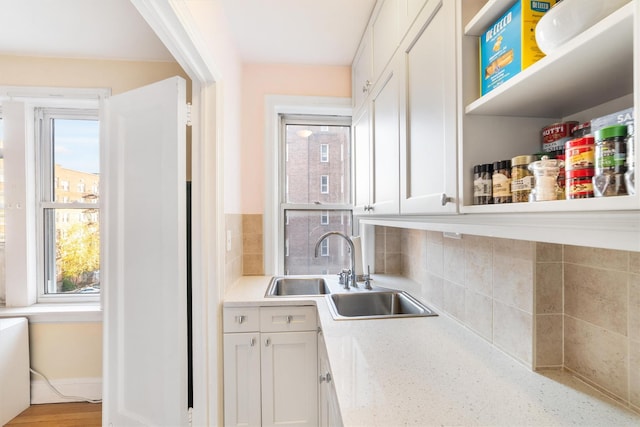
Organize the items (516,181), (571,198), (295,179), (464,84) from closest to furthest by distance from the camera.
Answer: (571,198)
(516,181)
(464,84)
(295,179)

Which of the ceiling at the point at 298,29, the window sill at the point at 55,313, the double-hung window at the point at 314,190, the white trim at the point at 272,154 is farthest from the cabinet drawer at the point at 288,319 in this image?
the ceiling at the point at 298,29

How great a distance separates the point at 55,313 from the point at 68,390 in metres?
0.56

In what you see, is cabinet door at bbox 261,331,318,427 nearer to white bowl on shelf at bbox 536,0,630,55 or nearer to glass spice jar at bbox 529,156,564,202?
glass spice jar at bbox 529,156,564,202

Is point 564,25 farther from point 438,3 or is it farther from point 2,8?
point 2,8

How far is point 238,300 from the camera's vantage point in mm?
1526

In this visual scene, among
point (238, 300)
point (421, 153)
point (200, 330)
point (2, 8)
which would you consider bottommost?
point (200, 330)

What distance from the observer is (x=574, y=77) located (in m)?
0.55

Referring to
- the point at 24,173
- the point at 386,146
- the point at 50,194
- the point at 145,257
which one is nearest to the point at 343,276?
the point at 386,146

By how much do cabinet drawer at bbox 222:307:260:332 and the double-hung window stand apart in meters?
0.74

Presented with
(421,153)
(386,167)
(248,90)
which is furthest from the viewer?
(248,90)

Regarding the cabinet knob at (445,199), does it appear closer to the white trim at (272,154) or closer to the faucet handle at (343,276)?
the faucet handle at (343,276)

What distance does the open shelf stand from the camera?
419mm

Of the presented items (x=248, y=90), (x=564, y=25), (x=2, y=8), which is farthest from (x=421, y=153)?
(x=2, y=8)

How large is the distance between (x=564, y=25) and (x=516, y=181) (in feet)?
0.95
